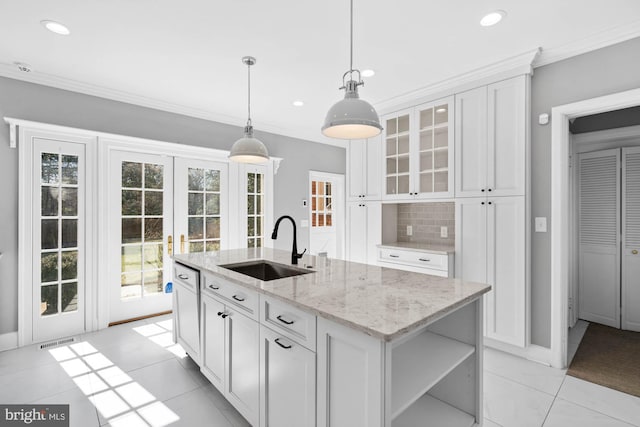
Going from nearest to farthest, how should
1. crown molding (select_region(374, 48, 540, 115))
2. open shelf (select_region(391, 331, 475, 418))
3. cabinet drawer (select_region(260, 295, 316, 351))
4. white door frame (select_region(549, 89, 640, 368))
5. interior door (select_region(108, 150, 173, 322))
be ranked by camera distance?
1. open shelf (select_region(391, 331, 475, 418))
2. cabinet drawer (select_region(260, 295, 316, 351))
3. white door frame (select_region(549, 89, 640, 368))
4. crown molding (select_region(374, 48, 540, 115))
5. interior door (select_region(108, 150, 173, 322))

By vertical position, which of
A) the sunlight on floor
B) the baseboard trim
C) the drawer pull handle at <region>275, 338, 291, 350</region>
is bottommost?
the sunlight on floor

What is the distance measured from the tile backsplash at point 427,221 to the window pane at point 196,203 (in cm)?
268

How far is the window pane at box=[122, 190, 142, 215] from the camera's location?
3676mm

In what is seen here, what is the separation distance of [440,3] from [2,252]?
13.9ft

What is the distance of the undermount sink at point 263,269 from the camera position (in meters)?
2.36

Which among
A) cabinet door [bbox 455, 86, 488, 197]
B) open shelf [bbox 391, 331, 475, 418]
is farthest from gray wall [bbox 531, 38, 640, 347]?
open shelf [bbox 391, 331, 475, 418]

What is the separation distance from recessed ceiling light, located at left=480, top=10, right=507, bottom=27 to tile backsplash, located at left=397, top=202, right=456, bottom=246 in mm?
1899

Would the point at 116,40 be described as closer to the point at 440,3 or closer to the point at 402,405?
the point at 440,3

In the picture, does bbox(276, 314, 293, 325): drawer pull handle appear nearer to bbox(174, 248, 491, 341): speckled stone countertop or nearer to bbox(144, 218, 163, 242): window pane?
bbox(174, 248, 491, 341): speckled stone countertop

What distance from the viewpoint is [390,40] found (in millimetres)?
2492

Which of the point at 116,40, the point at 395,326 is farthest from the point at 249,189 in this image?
the point at 395,326

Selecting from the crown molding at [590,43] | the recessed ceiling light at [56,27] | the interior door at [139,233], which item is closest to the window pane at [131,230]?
the interior door at [139,233]

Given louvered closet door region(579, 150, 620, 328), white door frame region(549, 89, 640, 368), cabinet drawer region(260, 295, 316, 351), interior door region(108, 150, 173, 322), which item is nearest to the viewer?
cabinet drawer region(260, 295, 316, 351)

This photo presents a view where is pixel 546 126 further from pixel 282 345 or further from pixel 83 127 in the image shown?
pixel 83 127
